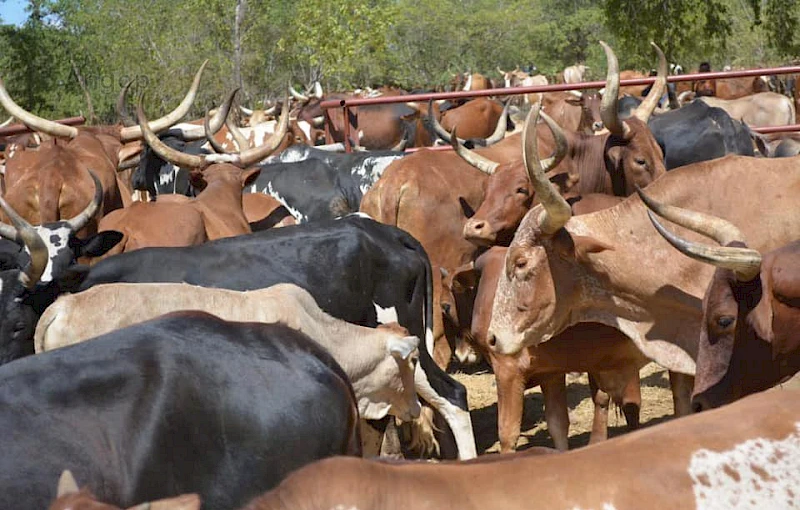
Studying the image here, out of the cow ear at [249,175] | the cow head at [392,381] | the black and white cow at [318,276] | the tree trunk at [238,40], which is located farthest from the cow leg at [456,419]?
the tree trunk at [238,40]

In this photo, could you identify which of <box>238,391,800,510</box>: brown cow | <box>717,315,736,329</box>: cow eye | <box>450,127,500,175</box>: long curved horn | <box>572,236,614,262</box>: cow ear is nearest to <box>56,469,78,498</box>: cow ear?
<box>238,391,800,510</box>: brown cow

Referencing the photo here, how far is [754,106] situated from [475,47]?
3153 centimetres

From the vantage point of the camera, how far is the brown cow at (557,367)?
6387 mm

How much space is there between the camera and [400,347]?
17.1ft

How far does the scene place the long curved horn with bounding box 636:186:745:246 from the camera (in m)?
4.71

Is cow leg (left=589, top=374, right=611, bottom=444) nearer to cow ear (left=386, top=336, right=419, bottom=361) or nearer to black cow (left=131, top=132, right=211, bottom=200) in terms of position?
cow ear (left=386, top=336, right=419, bottom=361)

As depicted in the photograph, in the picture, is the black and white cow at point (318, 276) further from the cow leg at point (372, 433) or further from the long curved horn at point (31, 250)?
the cow leg at point (372, 433)

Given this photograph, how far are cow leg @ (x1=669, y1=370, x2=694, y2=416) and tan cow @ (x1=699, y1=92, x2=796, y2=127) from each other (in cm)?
1129

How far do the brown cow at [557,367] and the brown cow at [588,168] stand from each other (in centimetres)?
55

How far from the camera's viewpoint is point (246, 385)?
3.82m

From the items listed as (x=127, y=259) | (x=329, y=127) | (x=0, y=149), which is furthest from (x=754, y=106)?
(x=127, y=259)

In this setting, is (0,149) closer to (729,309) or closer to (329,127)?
(329,127)

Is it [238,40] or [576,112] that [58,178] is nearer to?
[576,112]

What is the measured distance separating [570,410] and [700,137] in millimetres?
3395
